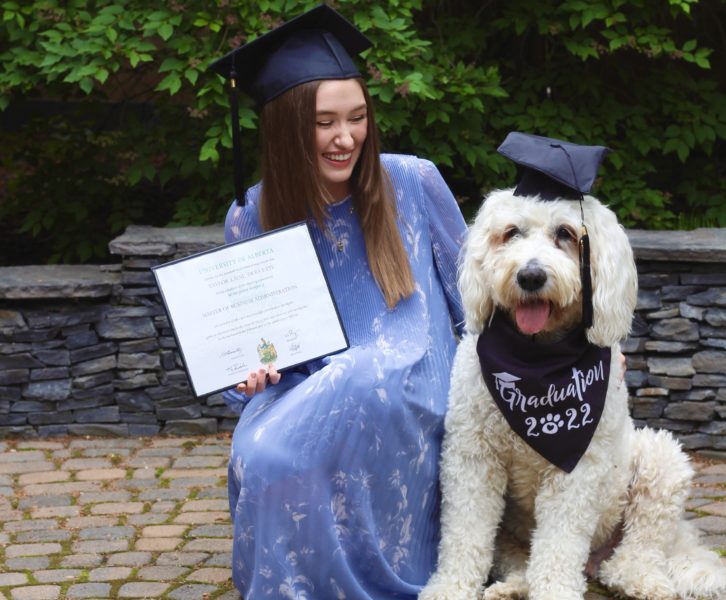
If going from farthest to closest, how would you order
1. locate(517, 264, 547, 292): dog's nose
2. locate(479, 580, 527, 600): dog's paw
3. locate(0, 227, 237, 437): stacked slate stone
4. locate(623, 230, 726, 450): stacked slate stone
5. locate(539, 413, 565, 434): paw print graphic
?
locate(0, 227, 237, 437): stacked slate stone → locate(623, 230, 726, 450): stacked slate stone → locate(479, 580, 527, 600): dog's paw → locate(539, 413, 565, 434): paw print graphic → locate(517, 264, 547, 292): dog's nose

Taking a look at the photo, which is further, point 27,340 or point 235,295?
point 27,340

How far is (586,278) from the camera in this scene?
3279 millimetres

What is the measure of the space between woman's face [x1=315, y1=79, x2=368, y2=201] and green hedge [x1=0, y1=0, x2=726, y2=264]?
1605mm

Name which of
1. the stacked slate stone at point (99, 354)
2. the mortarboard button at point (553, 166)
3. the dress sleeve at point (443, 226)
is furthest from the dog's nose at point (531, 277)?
the stacked slate stone at point (99, 354)

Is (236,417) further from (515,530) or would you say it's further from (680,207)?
(680,207)

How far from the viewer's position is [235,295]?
11.6 ft

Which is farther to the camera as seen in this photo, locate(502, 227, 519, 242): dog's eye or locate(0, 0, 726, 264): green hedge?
locate(0, 0, 726, 264): green hedge

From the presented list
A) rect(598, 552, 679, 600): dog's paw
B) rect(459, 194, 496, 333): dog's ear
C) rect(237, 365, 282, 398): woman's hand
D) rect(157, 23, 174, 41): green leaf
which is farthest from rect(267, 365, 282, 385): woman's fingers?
rect(157, 23, 174, 41): green leaf

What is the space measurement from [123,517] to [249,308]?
157cm

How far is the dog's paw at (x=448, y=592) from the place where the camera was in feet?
11.5

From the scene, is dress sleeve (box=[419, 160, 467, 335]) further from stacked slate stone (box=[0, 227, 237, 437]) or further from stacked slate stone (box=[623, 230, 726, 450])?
stacked slate stone (box=[0, 227, 237, 437])

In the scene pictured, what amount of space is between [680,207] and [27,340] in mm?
3623

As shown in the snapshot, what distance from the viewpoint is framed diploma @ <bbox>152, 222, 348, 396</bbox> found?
351 centimetres

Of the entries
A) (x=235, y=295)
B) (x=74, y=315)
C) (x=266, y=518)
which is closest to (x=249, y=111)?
(x=74, y=315)
